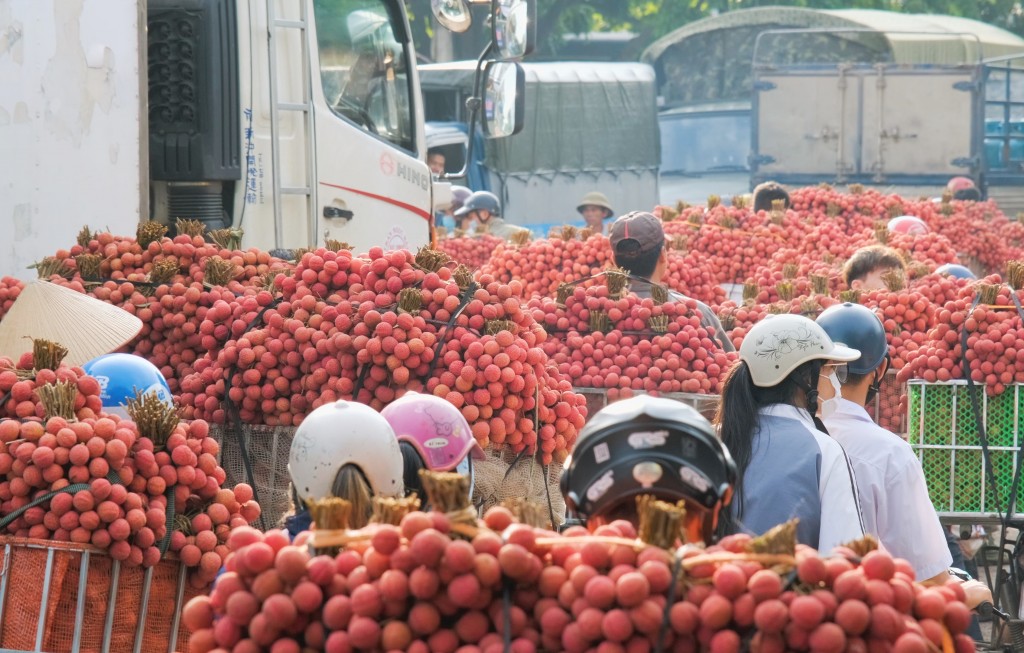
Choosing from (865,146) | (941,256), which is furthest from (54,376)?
(865,146)

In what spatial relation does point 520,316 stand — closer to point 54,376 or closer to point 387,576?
point 54,376

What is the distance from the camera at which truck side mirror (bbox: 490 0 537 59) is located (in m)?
7.54

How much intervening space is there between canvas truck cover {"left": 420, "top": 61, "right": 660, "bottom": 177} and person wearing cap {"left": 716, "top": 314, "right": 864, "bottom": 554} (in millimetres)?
15726

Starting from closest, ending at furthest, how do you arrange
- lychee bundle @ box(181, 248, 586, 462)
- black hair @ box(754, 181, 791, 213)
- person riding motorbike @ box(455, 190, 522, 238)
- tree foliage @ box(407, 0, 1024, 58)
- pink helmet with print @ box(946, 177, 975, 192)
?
lychee bundle @ box(181, 248, 586, 462)
black hair @ box(754, 181, 791, 213)
person riding motorbike @ box(455, 190, 522, 238)
pink helmet with print @ box(946, 177, 975, 192)
tree foliage @ box(407, 0, 1024, 58)

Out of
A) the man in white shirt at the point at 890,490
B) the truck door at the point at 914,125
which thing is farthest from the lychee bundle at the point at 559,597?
the truck door at the point at 914,125

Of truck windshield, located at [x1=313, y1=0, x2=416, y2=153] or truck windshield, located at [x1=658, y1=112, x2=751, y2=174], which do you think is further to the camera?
truck windshield, located at [x1=658, y1=112, x2=751, y2=174]

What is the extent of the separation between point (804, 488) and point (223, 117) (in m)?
3.88

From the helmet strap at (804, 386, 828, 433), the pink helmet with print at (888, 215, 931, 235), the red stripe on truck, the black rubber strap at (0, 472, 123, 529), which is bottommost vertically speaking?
the black rubber strap at (0, 472, 123, 529)

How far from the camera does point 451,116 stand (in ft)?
65.6

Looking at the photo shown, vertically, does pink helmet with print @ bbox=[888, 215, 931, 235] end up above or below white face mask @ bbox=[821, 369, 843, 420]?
above

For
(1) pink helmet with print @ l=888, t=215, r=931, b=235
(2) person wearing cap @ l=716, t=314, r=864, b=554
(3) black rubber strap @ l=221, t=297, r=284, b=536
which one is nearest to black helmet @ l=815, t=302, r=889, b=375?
(2) person wearing cap @ l=716, t=314, r=864, b=554

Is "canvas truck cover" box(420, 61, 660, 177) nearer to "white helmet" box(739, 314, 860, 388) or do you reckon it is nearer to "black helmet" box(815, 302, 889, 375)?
"black helmet" box(815, 302, 889, 375)

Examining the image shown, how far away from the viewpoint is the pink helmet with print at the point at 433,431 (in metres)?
3.62

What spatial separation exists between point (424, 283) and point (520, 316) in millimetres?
367
